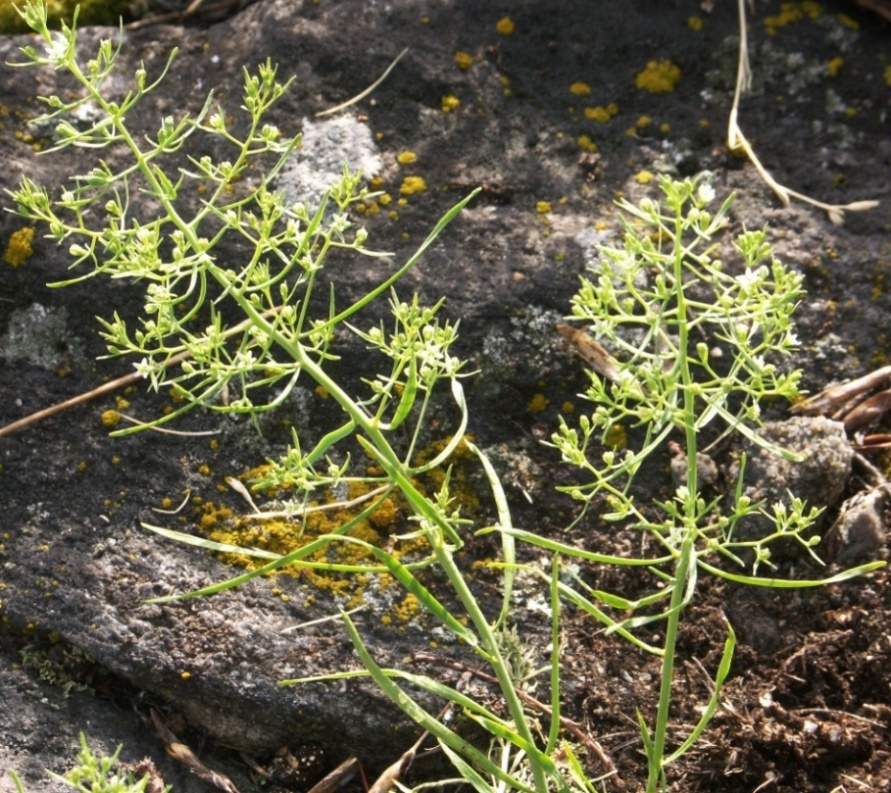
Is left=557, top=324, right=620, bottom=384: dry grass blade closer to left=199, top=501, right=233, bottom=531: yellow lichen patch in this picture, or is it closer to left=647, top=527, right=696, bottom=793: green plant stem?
left=647, top=527, right=696, bottom=793: green plant stem

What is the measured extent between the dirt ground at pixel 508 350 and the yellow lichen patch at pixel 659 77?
23mm

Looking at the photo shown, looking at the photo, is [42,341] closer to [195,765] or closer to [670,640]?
[195,765]

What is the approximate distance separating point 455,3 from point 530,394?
45.2 inches

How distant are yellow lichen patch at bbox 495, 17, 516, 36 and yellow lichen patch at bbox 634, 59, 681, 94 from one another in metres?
0.36

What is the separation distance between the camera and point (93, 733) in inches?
85.0

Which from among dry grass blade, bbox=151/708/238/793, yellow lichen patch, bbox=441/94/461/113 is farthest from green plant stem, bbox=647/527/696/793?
yellow lichen patch, bbox=441/94/461/113

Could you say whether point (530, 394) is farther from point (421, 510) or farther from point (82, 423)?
point (82, 423)

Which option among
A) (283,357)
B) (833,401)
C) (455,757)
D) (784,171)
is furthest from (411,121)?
(455,757)

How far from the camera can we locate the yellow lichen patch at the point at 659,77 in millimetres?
2771

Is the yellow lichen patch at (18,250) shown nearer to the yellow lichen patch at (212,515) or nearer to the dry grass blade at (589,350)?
the yellow lichen patch at (212,515)

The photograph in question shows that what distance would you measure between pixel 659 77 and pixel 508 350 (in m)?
0.91

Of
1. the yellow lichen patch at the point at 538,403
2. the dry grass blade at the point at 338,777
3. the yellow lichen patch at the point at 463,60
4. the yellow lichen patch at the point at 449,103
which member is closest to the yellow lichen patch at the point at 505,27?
the yellow lichen patch at the point at 463,60

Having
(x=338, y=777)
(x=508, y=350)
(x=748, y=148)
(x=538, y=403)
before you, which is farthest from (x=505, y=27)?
(x=338, y=777)

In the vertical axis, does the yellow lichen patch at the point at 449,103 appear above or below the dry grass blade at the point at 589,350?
above
